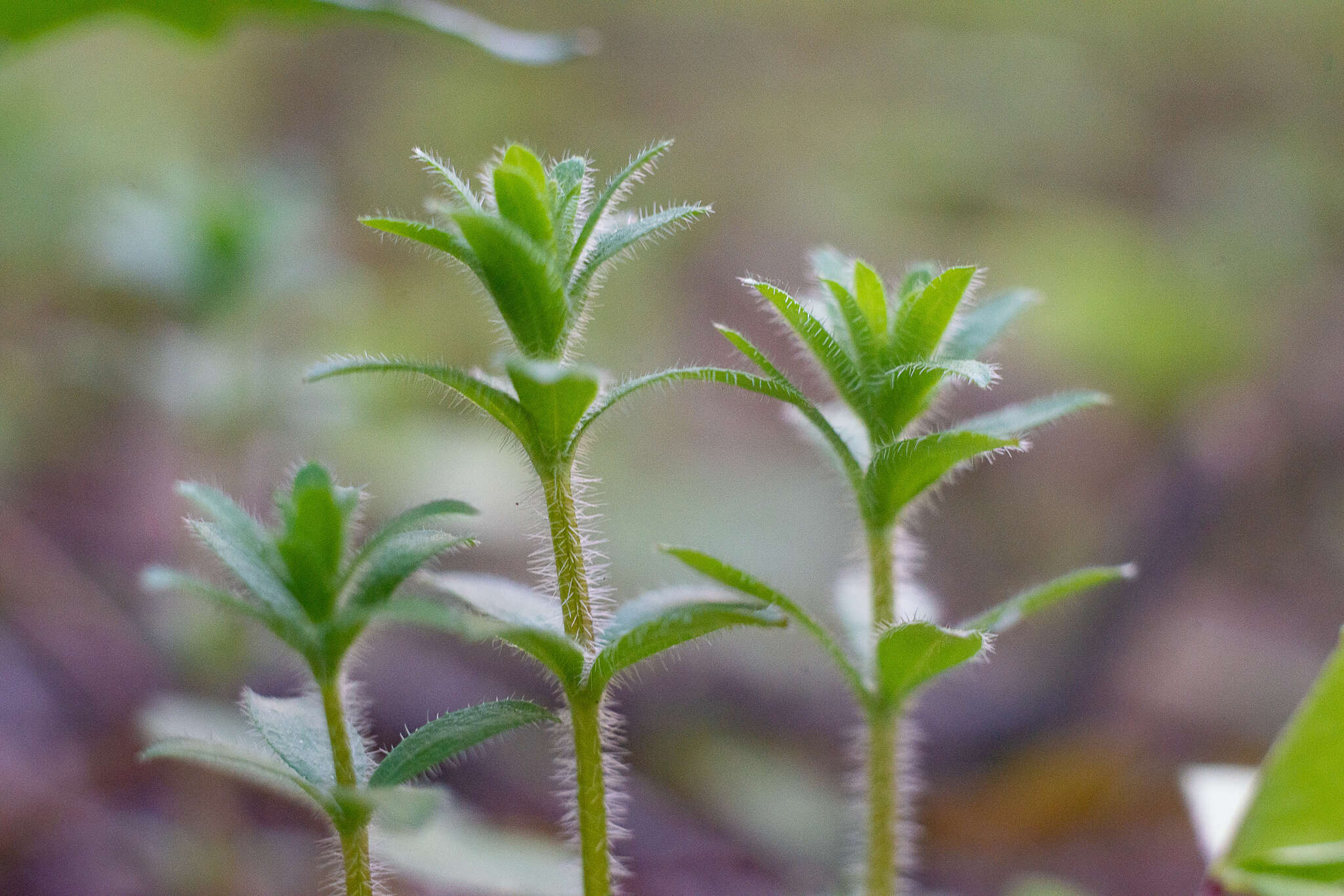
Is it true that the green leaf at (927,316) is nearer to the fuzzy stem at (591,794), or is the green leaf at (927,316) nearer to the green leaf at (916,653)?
the green leaf at (916,653)

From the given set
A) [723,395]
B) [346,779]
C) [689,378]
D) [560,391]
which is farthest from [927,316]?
[723,395]

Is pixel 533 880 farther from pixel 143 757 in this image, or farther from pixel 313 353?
pixel 313 353

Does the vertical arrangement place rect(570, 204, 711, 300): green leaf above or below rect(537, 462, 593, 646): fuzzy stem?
above

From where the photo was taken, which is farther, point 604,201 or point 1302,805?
point 1302,805

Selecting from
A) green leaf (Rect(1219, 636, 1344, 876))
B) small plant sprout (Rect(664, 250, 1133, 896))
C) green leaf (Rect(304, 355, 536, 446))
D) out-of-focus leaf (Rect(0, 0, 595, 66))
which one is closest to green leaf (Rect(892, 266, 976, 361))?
small plant sprout (Rect(664, 250, 1133, 896))

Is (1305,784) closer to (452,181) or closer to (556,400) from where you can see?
(556,400)

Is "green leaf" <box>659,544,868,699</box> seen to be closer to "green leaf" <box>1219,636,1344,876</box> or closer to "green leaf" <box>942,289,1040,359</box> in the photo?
"green leaf" <box>942,289,1040,359</box>
